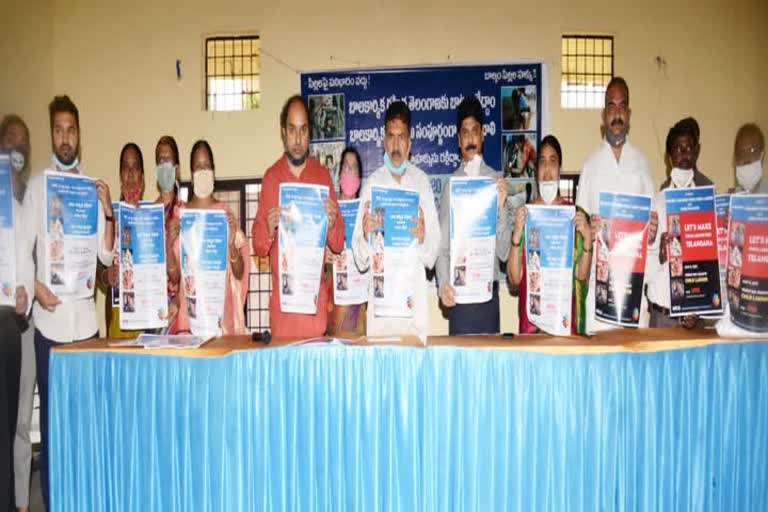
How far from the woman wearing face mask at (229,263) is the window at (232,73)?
2025mm

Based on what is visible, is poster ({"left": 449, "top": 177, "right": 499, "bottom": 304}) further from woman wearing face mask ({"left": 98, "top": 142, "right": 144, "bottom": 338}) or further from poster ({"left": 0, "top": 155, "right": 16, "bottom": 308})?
poster ({"left": 0, "top": 155, "right": 16, "bottom": 308})

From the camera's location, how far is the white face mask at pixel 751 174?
326 cm

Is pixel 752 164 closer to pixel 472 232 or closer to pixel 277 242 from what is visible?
pixel 472 232

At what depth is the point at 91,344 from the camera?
2840 millimetres

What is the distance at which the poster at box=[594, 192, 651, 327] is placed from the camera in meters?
3.09

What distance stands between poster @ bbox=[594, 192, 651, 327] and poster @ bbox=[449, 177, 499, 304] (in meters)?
0.58

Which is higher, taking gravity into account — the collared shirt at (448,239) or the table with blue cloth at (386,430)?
the collared shirt at (448,239)

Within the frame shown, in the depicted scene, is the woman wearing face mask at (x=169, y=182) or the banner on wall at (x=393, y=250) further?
the woman wearing face mask at (x=169, y=182)

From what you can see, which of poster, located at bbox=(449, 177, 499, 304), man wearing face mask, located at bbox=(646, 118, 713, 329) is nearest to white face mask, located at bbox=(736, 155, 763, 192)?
man wearing face mask, located at bbox=(646, 118, 713, 329)

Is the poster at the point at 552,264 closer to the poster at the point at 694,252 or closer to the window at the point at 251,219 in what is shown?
the poster at the point at 694,252

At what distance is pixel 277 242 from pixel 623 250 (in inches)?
75.0

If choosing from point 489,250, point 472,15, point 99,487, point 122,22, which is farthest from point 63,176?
point 472,15

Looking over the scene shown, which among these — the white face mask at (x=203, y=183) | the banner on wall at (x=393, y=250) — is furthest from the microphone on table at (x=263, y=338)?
the white face mask at (x=203, y=183)

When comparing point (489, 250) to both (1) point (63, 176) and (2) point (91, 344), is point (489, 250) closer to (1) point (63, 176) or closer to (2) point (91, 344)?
(2) point (91, 344)
